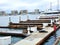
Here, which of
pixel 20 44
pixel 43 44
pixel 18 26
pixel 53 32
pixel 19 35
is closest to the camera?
pixel 20 44

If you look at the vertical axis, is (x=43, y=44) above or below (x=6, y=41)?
below

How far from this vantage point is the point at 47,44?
659 inches

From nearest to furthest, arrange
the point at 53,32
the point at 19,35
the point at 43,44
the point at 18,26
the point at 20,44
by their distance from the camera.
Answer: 1. the point at 20,44
2. the point at 43,44
3. the point at 19,35
4. the point at 53,32
5. the point at 18,26

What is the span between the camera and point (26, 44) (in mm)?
13547

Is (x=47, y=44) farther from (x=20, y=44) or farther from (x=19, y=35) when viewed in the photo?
(x=19, y=35)

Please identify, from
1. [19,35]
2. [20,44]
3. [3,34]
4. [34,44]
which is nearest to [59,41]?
[34,44]

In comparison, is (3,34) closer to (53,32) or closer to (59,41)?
(53,32)

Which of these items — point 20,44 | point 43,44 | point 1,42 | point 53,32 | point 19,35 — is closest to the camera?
point 1,42

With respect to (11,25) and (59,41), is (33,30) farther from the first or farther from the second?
(11,25)

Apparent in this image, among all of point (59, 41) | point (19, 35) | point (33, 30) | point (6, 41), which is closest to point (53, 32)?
point (33, 30)

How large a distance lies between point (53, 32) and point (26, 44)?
996cm

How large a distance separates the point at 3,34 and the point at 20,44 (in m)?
10.5

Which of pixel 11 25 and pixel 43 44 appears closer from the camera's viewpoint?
pixel 43 44

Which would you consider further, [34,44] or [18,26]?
[18,26]
